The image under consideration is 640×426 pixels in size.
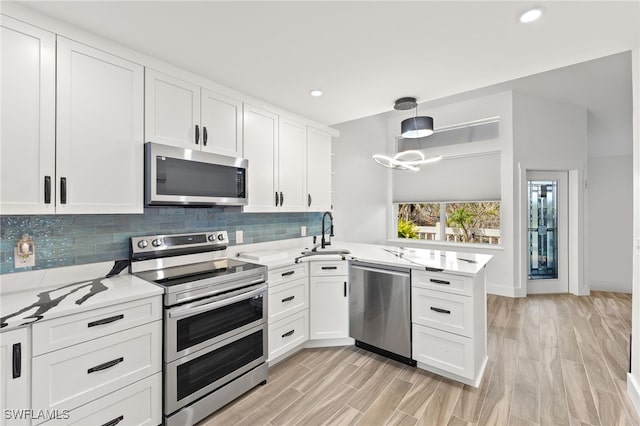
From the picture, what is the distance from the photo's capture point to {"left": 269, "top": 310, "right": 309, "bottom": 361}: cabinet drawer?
8.04 ft

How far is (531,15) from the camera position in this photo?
1.59 m

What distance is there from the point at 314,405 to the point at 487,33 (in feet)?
8.74

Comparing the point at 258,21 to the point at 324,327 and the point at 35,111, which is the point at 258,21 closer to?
the point at 35,111

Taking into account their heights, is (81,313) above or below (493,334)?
above

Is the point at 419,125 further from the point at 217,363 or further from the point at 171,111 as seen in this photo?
the point at 217,363

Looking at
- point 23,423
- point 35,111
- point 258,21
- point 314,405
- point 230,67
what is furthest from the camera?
point 230,67

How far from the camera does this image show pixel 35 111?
1.57 m

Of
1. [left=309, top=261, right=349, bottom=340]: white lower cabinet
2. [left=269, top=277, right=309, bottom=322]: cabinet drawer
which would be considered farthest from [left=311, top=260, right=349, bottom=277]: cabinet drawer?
[left=269, top=277, right=309, bottom=322]: cabinet drawer

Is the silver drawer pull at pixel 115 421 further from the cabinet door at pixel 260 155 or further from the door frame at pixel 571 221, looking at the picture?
the door frame at pixel 571 221

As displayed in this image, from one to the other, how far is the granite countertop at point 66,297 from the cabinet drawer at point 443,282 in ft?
6.14

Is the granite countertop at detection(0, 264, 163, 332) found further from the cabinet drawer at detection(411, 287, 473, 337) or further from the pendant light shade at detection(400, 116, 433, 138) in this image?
the pendant light shade at detection(400, 116, 433, 138)

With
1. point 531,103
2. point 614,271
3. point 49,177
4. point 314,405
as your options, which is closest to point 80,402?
point 49,177

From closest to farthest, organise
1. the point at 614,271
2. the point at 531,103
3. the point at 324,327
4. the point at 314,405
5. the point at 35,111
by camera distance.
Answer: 1. the point at 35,111
2. the point at 314,405
3. the point at 324,327
4. the point at 531,103
5. the point at 614,271

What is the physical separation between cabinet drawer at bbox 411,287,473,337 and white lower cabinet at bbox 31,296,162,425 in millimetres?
1878
